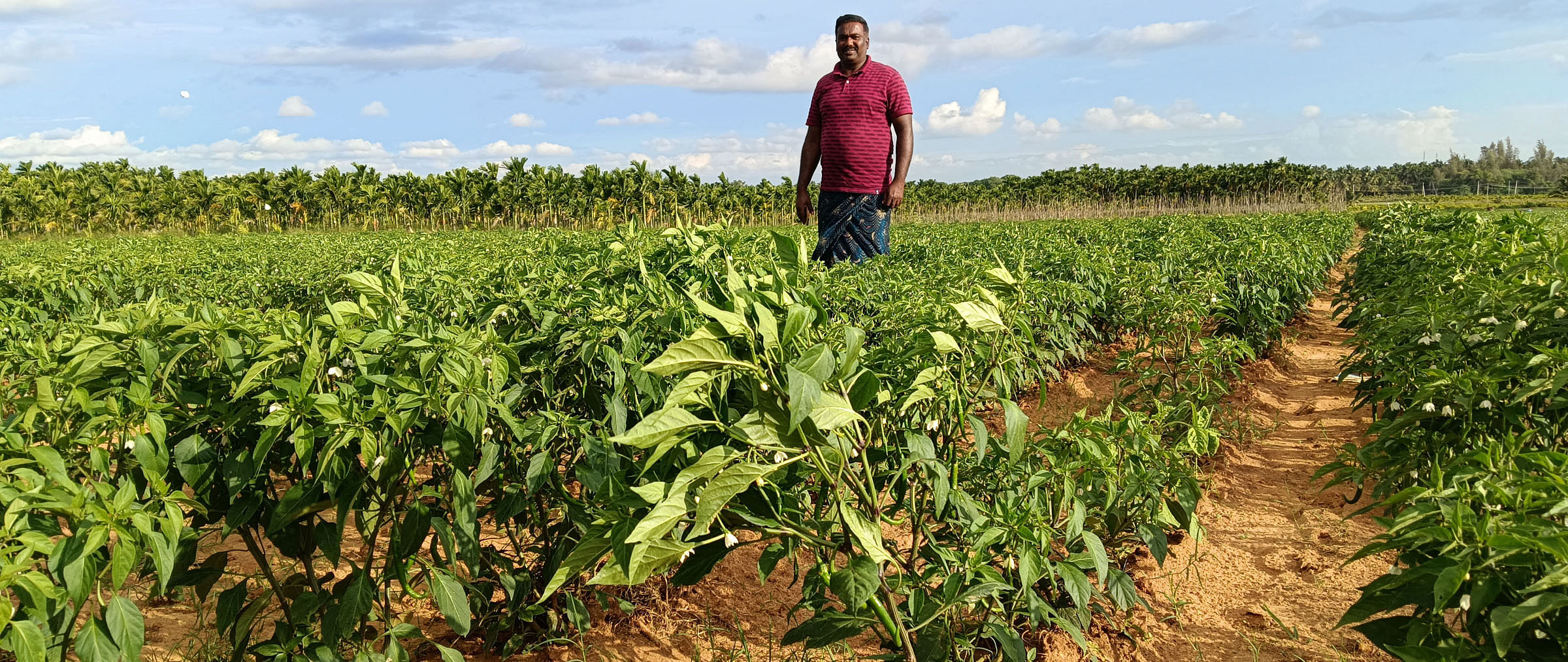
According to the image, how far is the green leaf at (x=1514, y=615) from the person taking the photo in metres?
1.22

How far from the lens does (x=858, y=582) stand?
5.21 ft

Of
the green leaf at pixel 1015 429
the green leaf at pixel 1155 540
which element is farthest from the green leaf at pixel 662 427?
the green leaf at pixel 1155 540

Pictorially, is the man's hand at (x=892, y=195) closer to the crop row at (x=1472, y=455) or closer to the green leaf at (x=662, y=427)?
the crop row at (x=1472, y=455)

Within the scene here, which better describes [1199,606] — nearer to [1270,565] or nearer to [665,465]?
[1270,565]

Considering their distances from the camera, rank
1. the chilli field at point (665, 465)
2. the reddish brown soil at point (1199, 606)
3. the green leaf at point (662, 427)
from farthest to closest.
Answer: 1. the reddish brown soil at point (1199, 606)
2. the chilli field at point (665, 465)
3. the green leaf at point (662, 427)

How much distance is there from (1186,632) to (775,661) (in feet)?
4.25

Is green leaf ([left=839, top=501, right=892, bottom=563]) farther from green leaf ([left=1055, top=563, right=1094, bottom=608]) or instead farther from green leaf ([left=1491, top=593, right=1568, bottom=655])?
green leaf ([left=1491, top=593, right=1568, bottom=655])

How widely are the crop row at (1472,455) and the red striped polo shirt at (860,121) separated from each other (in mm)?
3076

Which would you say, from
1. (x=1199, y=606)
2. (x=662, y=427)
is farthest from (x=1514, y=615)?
(x=1199, y=606)

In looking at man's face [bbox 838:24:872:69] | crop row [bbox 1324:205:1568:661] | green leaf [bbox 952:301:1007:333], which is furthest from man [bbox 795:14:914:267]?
green leaf [bbox 952:301:1007:333]

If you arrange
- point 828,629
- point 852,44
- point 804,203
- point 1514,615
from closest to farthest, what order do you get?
point 1514,615, point 828,629, point 852,44, point 804,203

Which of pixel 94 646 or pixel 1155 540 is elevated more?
pixel 94 646

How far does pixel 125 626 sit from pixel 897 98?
5342mm

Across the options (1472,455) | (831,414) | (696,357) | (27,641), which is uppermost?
(696,357)
